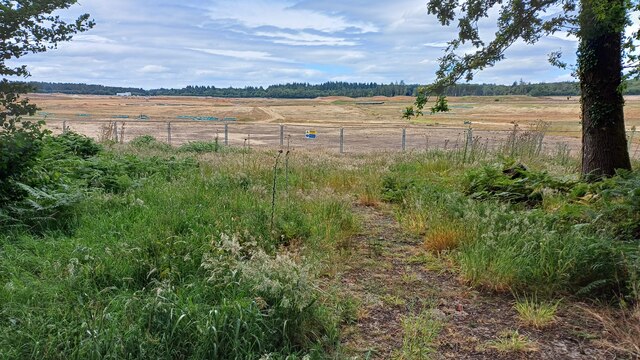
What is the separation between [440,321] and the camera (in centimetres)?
333

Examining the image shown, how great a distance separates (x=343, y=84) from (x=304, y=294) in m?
190

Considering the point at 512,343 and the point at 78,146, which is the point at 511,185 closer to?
the point at 512,343

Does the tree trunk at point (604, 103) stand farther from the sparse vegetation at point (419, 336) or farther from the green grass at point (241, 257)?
the sparse vegetation at point (419, 336)

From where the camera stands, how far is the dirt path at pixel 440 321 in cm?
295

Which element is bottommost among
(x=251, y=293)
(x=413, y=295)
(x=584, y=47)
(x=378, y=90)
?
(x=413, y=295)

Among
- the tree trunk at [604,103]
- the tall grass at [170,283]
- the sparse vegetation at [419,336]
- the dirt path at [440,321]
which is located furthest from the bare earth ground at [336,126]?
the sparse vegetation at [419,336]

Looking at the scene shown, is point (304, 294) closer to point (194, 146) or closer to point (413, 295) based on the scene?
point (413, 295)

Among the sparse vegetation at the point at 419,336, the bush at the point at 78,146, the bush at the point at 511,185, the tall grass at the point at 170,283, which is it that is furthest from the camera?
the bush at the point at 78,146

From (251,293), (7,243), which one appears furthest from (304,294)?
(7,243)

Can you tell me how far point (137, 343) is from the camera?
2639 millimetres

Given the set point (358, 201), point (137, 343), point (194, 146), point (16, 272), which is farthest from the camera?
point (194, 146)

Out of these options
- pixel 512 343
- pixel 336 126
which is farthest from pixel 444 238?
pixel 336 126

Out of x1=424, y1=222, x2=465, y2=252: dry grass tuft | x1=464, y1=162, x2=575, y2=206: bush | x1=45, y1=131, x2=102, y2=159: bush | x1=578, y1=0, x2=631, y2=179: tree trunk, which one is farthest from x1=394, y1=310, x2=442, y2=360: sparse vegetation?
x1=45, y1=131, x2=102, y2=159: bush

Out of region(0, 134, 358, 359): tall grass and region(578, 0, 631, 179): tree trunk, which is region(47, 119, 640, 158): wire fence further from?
region(0, 134, 358, 359): tall grass
